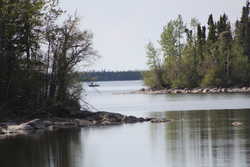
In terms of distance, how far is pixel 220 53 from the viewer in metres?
136

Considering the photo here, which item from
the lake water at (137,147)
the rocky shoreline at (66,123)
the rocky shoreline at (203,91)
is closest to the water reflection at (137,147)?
the lake water at (137,147)

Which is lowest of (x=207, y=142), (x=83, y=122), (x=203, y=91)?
→ (x=207, y=142)

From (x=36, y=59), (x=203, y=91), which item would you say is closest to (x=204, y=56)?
(x=203, y=91)

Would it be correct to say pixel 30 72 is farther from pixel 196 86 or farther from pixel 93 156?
pixel 196 86

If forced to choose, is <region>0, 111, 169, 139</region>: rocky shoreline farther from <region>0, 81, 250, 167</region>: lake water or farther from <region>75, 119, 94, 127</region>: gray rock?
<region>0, 81, 250, 167</region>: lake water

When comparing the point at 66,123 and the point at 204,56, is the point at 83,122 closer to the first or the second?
the point at 66,123

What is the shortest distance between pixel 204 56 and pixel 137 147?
10192 cm

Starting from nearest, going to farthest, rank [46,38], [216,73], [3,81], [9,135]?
[9,135]
[3,81]
[46,38]
[216,73]

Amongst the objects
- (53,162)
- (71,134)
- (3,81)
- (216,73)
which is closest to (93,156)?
(53,162)

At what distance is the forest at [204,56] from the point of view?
445 feet

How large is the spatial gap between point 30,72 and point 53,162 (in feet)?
74.6

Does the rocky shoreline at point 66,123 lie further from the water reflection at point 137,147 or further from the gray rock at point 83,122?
the water reflection at point 137,147

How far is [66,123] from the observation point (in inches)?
2101

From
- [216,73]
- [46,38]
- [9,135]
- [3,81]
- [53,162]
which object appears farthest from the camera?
[216,73]
